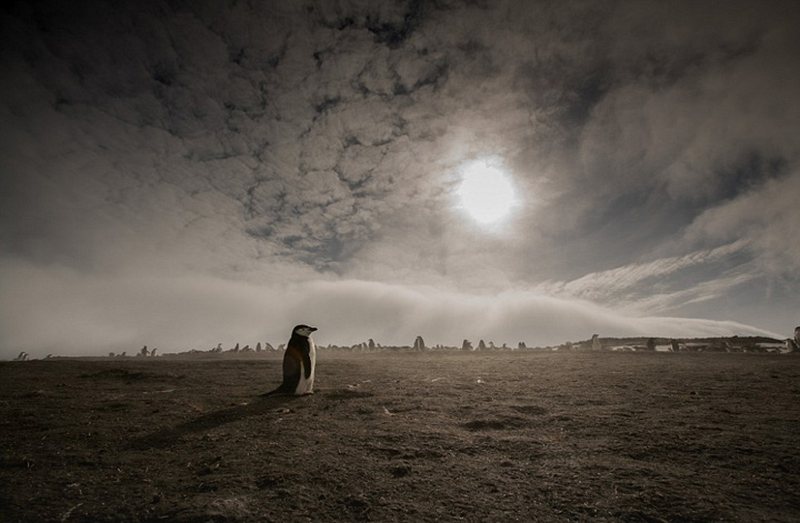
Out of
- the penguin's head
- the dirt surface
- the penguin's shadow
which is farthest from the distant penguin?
the dirt surface

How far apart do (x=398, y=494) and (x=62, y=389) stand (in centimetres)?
1305

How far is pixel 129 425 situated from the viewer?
25.3ft

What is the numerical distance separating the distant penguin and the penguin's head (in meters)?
0.30

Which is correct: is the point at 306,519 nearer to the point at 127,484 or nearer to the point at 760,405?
the point at 127,484

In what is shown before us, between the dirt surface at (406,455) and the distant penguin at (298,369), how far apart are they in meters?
0.79

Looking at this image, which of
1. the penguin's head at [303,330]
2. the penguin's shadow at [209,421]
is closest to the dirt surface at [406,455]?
the penguin's shadow at [209,421]

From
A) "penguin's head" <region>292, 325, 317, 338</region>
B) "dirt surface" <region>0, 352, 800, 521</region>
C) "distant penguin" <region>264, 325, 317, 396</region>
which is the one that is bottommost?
"dirt surface" <region>0, 352, 800, 521</region>

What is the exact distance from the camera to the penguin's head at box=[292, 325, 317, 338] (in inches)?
501

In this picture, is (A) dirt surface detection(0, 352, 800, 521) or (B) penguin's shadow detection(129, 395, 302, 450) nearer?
(A) dirt surface detection(0, 352, 800, 521)

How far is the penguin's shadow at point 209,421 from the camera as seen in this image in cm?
673

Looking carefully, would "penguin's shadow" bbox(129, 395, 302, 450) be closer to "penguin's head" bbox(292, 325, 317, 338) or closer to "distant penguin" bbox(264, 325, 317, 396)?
"distant penguin" bbox(264, 325, 317, 396)

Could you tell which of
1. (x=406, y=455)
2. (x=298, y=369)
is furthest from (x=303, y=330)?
(x=406, y=455)

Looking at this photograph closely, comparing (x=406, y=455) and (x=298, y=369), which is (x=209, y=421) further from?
(x=406, y=455)

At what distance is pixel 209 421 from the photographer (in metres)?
8.20
